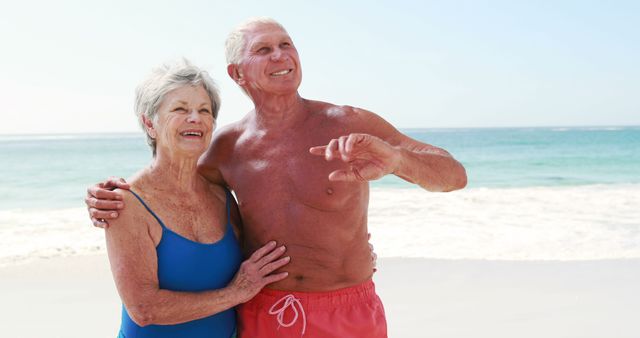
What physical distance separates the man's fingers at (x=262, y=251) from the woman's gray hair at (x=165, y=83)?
0.64m

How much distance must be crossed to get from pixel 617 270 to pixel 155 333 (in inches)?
A: 203

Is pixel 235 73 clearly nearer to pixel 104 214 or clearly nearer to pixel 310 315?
pixel 104 214

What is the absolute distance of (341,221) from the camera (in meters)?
2.64

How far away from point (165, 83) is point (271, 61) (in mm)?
455

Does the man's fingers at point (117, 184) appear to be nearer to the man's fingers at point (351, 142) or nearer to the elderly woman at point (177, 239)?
the elderly woman at point (177, 239)

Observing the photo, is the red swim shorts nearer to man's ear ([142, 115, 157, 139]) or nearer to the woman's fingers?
the woman's fingers

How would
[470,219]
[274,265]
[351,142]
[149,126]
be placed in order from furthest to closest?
[470,219]
[274,265]
[149,126]
[351,142]

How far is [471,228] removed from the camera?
8.92 metres

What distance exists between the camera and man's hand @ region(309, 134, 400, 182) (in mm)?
1988

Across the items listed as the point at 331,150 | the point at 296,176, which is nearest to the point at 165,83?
the point at 296,176

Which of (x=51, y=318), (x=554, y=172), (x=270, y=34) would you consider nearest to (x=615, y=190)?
(x=554, y=172)

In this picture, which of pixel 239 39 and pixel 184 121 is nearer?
pixel 184 121

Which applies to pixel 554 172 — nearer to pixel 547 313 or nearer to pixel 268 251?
pixel 547 313

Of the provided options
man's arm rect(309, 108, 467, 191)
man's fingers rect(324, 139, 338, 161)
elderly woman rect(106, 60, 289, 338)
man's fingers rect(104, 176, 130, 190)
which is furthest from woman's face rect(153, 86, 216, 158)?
man's fingers rect(324, 139, 338, 161)
